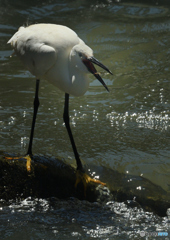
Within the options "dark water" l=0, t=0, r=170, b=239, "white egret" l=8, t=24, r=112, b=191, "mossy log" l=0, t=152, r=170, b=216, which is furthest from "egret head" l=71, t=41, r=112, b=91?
"dark water" l=0, t=0, r=170, b=239

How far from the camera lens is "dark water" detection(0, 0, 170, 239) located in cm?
301

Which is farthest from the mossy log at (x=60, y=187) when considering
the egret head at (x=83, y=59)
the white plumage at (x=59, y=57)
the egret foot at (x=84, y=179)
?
the egret head at (x=83, y=59)

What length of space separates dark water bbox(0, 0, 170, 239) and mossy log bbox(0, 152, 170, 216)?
0.10 m

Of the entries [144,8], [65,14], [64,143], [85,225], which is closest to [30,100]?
[64,143]

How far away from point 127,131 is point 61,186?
5.21 ft

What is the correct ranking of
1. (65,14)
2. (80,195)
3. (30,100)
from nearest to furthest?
(80,195) → (30,100) → (65,14)

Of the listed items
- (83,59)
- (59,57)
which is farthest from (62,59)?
(83,59)

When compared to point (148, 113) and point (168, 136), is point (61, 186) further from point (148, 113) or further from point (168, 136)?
point (148, 113)

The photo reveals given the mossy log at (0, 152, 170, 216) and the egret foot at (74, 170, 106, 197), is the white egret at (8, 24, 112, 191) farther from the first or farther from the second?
the mossy log at (0, 152, 170, 216)

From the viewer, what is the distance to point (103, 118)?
516 centimetres

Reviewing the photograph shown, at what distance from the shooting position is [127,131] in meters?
4.75

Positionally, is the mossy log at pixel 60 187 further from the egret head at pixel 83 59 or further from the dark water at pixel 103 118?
the egret head at pixel 83 59

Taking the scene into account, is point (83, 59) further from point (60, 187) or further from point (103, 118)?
point (103, 118)

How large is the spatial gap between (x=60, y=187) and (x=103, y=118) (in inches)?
74.5
